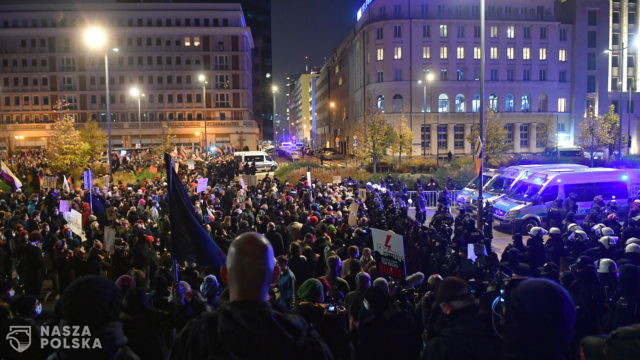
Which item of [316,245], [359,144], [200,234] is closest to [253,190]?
[316,245]

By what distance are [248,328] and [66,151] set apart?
35.4 metres

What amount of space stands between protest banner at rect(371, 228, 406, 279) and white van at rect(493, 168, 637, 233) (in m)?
10.8

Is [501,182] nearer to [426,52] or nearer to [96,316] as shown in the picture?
[96,316]

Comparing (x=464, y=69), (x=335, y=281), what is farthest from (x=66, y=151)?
(x=464, y=69)

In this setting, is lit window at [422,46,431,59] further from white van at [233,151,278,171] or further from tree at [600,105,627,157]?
white van at [233,151,278,171]

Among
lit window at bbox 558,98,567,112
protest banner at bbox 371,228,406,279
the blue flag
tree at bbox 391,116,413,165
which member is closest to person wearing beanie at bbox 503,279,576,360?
the blue flag

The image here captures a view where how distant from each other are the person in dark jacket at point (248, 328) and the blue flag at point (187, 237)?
3.24m

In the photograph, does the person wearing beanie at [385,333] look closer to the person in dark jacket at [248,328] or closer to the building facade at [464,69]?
the person in dark jacket at [248,328]

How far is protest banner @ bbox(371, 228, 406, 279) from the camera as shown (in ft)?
27.8

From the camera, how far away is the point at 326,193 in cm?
2027

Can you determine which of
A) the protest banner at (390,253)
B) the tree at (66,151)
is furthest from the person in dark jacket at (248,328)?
the tree at (66,151)

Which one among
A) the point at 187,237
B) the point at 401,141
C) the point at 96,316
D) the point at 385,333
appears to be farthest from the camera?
the point at 401,141

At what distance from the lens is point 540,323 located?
292cm

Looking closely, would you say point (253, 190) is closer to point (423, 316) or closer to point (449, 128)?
point (423, 316)
